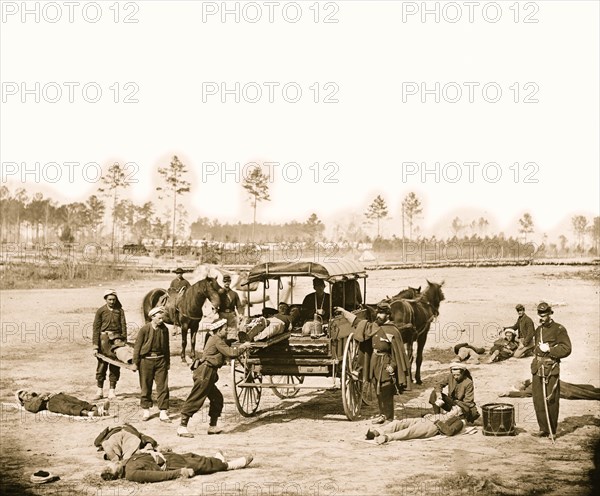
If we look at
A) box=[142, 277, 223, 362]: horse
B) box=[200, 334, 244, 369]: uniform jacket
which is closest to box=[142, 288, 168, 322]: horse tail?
box=[142, 277, 223, 362]: horse

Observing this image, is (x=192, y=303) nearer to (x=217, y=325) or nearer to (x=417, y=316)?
(x=417, y=316)

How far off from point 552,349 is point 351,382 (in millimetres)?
3364

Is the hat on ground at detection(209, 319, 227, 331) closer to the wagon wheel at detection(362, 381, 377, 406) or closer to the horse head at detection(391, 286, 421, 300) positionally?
the wagon wheel at detection(362, 381, 377, 406)

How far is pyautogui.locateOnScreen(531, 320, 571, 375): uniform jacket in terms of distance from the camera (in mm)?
11914

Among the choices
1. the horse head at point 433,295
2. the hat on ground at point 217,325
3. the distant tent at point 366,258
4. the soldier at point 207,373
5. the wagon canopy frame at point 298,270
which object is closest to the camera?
the soldier at point 207,373

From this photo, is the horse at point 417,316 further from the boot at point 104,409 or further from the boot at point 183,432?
the boot at point 104,409

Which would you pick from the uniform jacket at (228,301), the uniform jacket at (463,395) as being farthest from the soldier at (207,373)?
the uniform jacket at (228,301)

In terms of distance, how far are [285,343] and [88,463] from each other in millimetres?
3864

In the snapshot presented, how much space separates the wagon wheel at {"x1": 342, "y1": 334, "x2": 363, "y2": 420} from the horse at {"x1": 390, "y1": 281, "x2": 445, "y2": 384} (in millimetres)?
2598

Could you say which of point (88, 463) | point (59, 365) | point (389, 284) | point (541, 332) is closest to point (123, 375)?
point (59, 365)

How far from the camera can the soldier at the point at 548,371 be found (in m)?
11.9

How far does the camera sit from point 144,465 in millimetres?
10055

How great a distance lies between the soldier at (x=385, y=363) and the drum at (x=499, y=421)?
1.44 meters

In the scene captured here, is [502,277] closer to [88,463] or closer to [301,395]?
[301,395]
